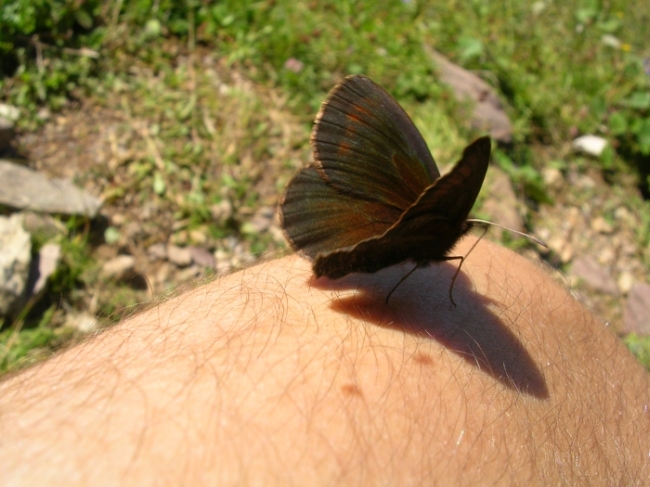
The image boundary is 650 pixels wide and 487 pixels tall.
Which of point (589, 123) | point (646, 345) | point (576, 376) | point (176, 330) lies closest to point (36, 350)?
point (176, 330)

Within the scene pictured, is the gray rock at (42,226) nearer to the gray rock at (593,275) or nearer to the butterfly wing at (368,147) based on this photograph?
the butterfly wing at (368,147)

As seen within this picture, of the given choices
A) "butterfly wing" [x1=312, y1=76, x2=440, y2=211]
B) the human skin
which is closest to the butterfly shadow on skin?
the human skin

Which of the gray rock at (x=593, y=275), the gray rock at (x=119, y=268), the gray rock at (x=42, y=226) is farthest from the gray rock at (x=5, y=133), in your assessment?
the gray rock at (x=593, y=275)

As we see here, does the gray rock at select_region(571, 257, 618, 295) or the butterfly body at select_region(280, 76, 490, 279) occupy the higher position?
the butterfly body at select_region(280, 76, 490, 279)

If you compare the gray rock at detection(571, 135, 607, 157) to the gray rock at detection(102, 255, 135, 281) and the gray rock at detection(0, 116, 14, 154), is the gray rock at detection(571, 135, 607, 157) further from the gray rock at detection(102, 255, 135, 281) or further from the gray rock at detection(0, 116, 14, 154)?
the gray rock at detection(0, 116, 14, 154)

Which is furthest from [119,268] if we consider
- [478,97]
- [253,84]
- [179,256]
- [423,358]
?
[478,97]

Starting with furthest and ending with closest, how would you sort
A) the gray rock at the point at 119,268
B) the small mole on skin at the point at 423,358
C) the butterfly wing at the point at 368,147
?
the gray rock at the point at 119,268, the butterfly wing at the point at 368,147, the small mole on skin at the point at 423,358

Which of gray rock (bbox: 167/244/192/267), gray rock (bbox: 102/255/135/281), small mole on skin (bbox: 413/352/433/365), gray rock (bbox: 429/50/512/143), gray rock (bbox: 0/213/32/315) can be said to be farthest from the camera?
gray rock (bbox: 429/50/512/143)
